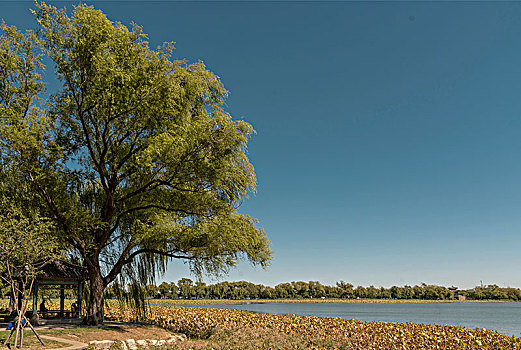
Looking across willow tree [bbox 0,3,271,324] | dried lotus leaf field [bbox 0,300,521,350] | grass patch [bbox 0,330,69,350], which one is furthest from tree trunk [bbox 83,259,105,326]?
grass patch [bbox 0,330,69,350]

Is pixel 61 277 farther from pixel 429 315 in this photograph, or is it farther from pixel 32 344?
pixel 429 315

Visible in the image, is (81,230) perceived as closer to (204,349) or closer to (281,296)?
(204,349)

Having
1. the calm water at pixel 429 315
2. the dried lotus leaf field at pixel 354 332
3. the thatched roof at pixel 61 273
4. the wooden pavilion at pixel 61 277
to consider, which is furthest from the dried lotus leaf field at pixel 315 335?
the calm water at pixel 429 315

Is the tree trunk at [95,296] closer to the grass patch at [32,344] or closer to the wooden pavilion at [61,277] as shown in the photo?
the wooden pavilion at [61,277]

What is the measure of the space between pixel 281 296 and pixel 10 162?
4618 inches

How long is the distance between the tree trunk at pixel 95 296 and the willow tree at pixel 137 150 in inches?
1.6

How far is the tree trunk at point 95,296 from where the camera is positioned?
1488 centimetres

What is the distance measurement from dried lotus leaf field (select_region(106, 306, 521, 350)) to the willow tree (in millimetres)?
3639

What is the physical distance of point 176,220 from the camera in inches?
631

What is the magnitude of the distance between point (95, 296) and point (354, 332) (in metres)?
Result: 10.8

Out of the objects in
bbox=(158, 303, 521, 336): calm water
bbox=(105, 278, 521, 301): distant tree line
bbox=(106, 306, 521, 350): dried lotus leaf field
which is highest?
bbox=(106, 306, 521, 350): dried lotus leaf field

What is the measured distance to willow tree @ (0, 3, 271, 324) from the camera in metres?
13.1

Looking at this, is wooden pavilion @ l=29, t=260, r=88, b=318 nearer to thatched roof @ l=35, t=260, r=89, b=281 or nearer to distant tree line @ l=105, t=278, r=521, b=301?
thatched roof @ l=35, t=260, r=89, b=281

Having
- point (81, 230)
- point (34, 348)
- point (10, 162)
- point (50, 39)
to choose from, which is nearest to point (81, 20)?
point (50, 39)
